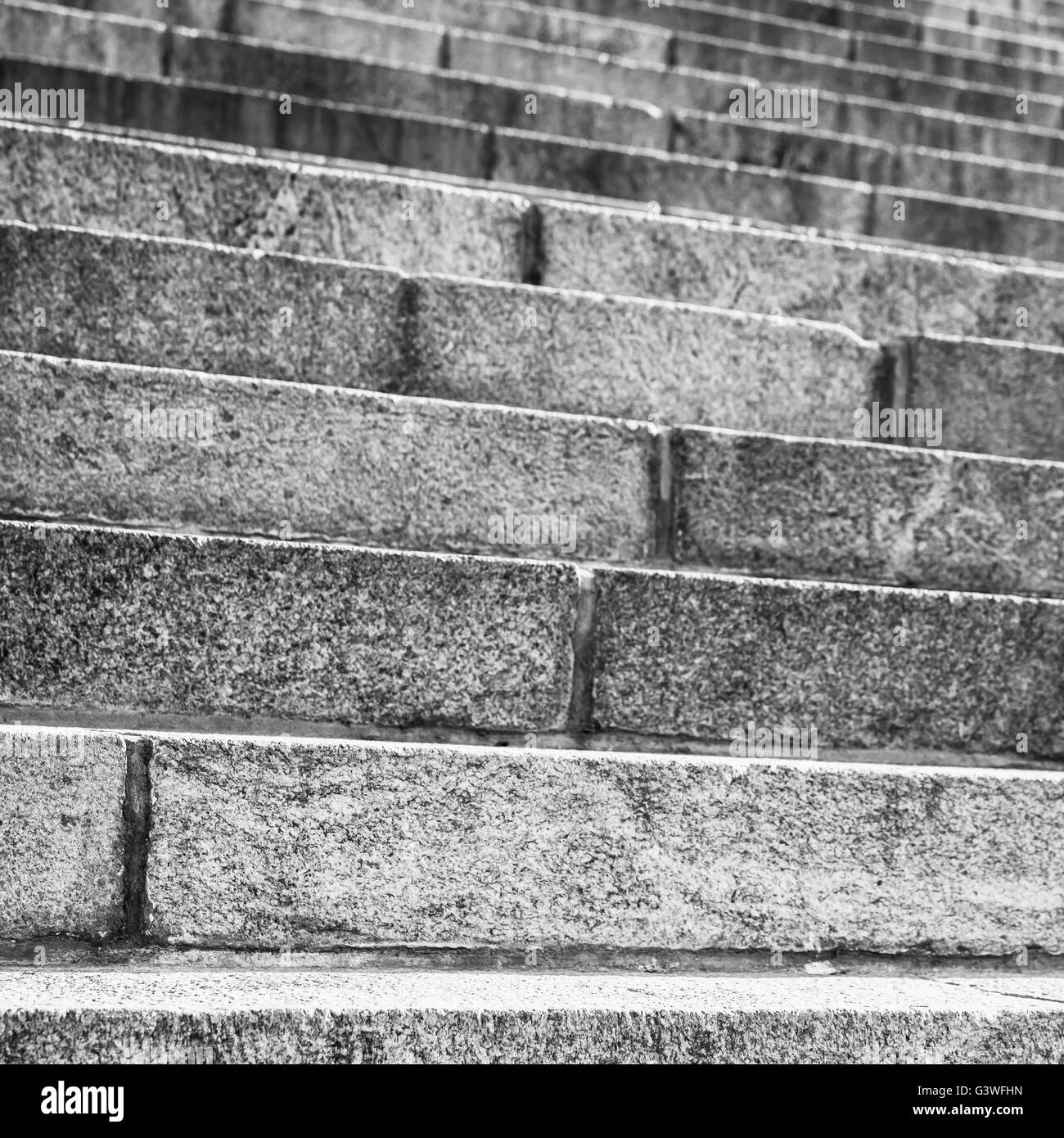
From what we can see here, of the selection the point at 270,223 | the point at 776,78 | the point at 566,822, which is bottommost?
the point at 566,822

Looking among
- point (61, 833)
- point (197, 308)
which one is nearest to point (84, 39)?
point (197, 308)

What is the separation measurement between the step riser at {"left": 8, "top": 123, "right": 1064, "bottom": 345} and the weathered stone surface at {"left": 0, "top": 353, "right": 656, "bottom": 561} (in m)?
1.01

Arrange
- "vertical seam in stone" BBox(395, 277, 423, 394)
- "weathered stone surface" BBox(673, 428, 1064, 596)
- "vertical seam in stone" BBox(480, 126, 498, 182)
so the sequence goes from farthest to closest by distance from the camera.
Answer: "vertical seam in stone" BBox(480, 126, 498, 182)
"vertical seam in stone" BBox(395, 277, 423, 394)
"weathered stone surface" BBox(673, 428, 1064, 596)

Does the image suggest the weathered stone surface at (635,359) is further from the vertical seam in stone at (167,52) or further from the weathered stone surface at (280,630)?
the vertical seam in stone at (167,52)

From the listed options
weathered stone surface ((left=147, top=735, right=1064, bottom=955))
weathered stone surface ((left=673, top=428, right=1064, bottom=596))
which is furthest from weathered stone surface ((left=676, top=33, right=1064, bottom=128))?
weathered stone surface ((left=147, top=735, right=1064, bottom=955))

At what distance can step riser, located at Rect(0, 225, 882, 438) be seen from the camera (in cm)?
289

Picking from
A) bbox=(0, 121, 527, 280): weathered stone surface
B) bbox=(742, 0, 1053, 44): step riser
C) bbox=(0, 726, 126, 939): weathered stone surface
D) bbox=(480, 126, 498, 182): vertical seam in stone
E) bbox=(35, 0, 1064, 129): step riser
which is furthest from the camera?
bbox=(742, 0, 1053, 44): step riser

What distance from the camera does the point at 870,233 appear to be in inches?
190

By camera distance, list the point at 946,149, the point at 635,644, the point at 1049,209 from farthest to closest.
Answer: the point at 946,149 → the point at 1049,209 → the point at 635,644

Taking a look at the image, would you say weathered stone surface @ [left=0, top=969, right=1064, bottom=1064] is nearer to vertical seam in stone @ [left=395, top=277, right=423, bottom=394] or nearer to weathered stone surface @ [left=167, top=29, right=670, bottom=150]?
vertical seam in stone @ [left=395, top=277, right=423, bottom=394]

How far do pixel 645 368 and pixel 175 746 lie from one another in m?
1.63

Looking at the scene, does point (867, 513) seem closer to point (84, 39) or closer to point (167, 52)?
point (167, 52)

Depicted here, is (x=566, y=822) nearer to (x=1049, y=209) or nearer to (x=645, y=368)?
(x=645, y=368)
